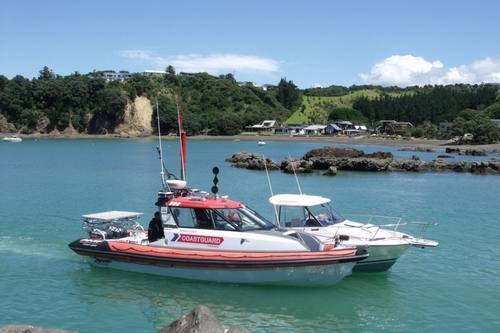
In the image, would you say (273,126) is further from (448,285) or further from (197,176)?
(448,285)

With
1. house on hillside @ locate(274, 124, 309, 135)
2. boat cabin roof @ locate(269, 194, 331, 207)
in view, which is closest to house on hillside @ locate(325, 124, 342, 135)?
house on hillside @ locate(274, 124, 309, 135)

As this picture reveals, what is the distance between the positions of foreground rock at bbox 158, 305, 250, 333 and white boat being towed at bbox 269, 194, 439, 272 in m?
8.18

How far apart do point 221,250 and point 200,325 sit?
695 cm

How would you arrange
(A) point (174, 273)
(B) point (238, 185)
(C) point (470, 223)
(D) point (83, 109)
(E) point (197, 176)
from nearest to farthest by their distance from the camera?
(A) point (174, 273)
(C) point (470, 223)
(B) point (238, 185)
(E) point (197, 176)
(D) point (83, 109)

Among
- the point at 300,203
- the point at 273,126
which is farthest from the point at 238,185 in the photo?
the point at 273,126

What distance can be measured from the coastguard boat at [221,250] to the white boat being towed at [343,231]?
3.52 ft

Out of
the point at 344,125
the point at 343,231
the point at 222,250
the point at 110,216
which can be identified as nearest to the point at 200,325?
the point at 222,250

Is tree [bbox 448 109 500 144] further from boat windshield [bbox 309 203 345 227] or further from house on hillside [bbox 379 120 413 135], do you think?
boat windshield [bbox 309 203 345 227]

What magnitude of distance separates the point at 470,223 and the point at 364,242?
13083 millimetres

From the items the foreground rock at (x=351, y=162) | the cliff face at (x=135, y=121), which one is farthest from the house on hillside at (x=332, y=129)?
the foreground rock at (x=351, y=162)

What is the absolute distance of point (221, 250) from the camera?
15.7 metres

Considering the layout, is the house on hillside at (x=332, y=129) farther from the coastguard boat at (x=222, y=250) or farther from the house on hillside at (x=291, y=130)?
the coastguard boat at (x=222, y=250)

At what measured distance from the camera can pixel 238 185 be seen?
1673 inches

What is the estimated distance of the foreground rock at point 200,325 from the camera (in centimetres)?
873
